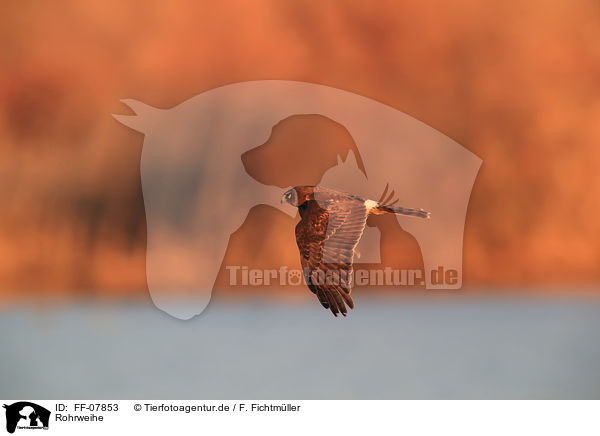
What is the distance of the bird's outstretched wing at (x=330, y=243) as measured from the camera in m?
4.01

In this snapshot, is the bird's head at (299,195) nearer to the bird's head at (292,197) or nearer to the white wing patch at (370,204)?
the bird's head at (292,197)

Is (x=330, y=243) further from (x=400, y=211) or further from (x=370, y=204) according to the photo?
(x=400, y=211)

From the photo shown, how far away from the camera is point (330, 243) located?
435cm

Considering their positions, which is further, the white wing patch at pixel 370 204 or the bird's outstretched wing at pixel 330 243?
the white wing patch at pixel 370 204

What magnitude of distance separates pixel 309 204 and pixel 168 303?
7.71ft

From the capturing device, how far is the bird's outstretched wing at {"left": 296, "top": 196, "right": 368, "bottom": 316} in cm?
401

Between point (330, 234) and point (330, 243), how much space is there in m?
0.08
